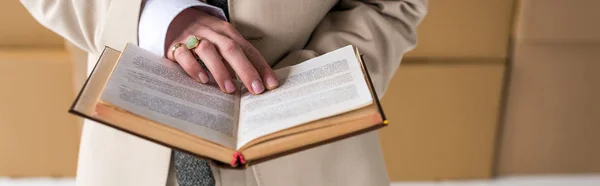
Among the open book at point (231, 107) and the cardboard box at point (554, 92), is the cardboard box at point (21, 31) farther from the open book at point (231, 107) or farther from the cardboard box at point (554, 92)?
the cardboard box at point (554, 92)

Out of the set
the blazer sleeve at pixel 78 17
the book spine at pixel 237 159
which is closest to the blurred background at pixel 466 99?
the blazer sleeve at pixel 78 17

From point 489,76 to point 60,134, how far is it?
37.9 inches

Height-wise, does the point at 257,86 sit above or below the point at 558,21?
below

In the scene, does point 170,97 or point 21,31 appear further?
point 21,31

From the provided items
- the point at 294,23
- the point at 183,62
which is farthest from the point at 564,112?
the point at 183,62

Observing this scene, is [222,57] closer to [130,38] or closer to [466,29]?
[130,38]

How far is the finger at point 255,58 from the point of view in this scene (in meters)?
0.57

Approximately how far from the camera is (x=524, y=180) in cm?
154

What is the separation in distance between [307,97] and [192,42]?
13 centimetres

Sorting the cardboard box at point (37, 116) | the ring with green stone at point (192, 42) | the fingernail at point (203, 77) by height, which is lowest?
the cardboard box at point (37, 116)

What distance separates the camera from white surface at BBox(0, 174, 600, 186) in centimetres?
151

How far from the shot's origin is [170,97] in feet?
1.72

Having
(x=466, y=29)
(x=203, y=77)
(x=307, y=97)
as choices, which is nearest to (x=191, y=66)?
(x=203, y=77)

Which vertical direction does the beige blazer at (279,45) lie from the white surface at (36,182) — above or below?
above
